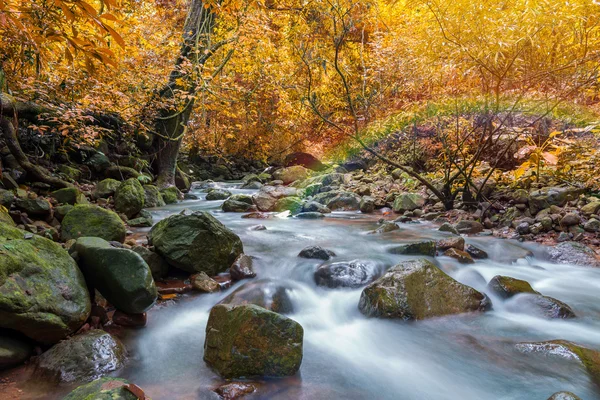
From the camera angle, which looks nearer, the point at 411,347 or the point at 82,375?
the point at 82,375

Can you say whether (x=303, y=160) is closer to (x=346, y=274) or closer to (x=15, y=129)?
(x=15, y=129)

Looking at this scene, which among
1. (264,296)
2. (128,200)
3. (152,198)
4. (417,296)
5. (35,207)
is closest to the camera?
(417,296)

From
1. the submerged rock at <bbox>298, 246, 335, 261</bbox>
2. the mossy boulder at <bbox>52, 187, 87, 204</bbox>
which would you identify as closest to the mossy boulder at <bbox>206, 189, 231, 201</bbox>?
the mossy boulder at <bbox>52, 187, 87, 204</bbox>

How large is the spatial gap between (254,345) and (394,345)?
1.41m

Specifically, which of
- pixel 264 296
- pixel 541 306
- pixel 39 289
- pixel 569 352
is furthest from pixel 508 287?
pixel 39 289

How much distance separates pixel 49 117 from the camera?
6090mm

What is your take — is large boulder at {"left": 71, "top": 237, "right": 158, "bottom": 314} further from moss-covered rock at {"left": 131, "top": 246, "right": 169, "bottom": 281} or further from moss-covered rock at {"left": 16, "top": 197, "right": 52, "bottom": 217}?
moss-covered rock at {"left": 16, "top": 197, "right": 52, "bottom": 217}

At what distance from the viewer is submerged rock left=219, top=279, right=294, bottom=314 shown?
12.6 ft

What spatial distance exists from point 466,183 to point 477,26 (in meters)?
3.32

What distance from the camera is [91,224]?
15.5 ft

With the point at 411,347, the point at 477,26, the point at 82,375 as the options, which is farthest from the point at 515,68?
the point at 82,375

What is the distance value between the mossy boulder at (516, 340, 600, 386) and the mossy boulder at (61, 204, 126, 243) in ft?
15.5

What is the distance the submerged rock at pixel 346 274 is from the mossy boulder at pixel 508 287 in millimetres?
1367

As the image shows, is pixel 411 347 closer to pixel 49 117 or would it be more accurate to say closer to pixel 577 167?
pixel 577 167
